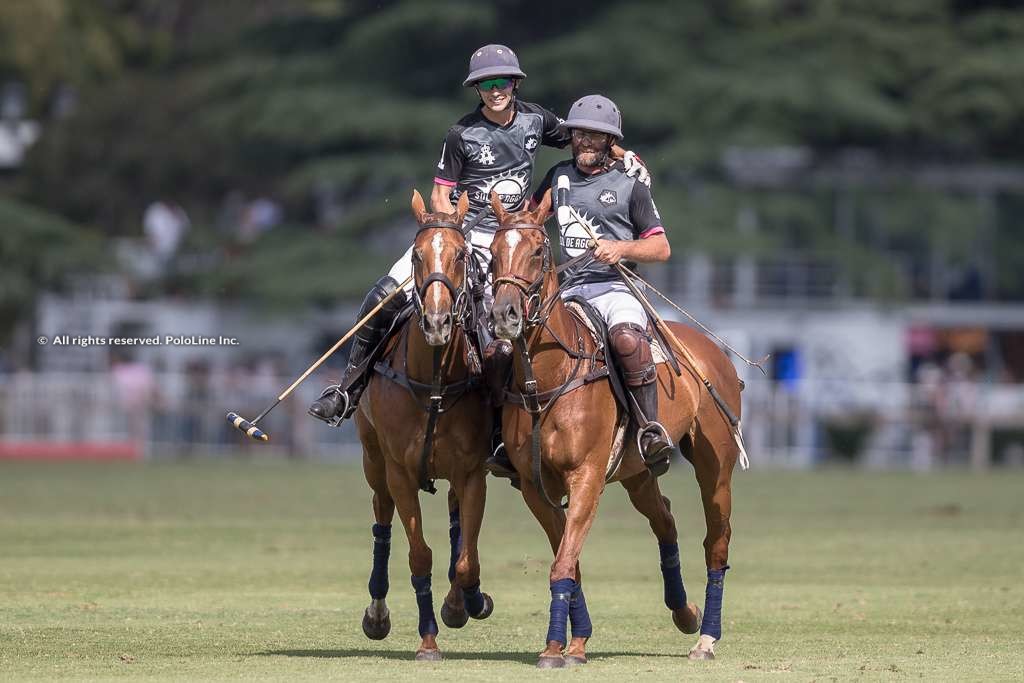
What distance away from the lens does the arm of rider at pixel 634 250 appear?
1148 centimetres

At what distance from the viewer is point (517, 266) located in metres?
10.6

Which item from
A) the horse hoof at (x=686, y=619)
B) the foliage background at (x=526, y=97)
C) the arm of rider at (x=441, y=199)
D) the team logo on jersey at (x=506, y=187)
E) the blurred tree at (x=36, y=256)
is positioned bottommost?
the horse hoof at (x=686, y=619)

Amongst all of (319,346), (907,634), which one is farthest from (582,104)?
(319,346)

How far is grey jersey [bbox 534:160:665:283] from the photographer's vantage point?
1180 centimetres

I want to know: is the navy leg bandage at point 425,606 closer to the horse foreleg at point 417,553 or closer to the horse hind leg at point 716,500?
the horse foreleg at point 417,553

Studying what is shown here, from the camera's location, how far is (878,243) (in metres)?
45.6

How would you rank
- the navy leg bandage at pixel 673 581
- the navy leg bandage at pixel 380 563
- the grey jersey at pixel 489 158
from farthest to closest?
the navy leg bandage at pixel 673 581 → the navy leg bandage at pixel 380 563 → the grey jersey at pixel 489 158

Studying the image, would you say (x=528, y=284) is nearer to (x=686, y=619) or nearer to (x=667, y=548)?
(x=667, y=548)

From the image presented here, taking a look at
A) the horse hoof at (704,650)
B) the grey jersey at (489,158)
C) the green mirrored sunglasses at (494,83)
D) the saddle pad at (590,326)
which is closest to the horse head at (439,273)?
the saddle pad at (590,326)

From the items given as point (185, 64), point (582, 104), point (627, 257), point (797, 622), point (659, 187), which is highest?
point (185, 64)

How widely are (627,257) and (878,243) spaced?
34.8 metres

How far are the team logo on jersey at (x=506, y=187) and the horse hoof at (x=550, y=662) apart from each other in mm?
2886

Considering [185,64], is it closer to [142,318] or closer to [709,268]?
[142,318]

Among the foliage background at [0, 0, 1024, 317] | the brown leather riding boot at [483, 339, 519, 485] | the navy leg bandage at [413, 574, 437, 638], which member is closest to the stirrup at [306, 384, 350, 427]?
the brown leather riding boot at [483, 339, 519, 485]
